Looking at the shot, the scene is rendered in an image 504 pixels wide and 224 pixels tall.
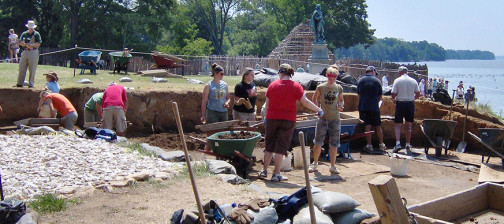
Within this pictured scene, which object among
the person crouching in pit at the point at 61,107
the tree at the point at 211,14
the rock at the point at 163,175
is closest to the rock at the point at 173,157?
the rock at the point at 163,175

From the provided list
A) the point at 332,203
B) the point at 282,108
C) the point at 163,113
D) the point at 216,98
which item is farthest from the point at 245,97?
the point at 163,113

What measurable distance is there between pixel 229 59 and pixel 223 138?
21.9 m

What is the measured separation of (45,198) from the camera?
625cm

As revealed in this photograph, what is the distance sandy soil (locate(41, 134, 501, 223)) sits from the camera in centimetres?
604

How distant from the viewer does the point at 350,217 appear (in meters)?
5.77

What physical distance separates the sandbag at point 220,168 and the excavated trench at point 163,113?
385 cm

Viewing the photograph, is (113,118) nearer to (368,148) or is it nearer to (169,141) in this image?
(169,141)

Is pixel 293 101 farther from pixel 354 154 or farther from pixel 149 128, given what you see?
pixel 149 128

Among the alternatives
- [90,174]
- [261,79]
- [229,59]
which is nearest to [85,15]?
[229,59]

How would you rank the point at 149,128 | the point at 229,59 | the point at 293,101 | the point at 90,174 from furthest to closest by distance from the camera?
the point at 229,59, the point at 149,128, the point at 293,101, the point at 90,174

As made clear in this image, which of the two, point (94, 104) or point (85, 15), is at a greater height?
point (85, 15)

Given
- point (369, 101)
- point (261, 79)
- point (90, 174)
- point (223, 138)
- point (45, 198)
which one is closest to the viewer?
point (45, 198)

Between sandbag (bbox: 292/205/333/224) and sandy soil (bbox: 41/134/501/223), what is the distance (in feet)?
3.39

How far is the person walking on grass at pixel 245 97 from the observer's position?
9609 mm
